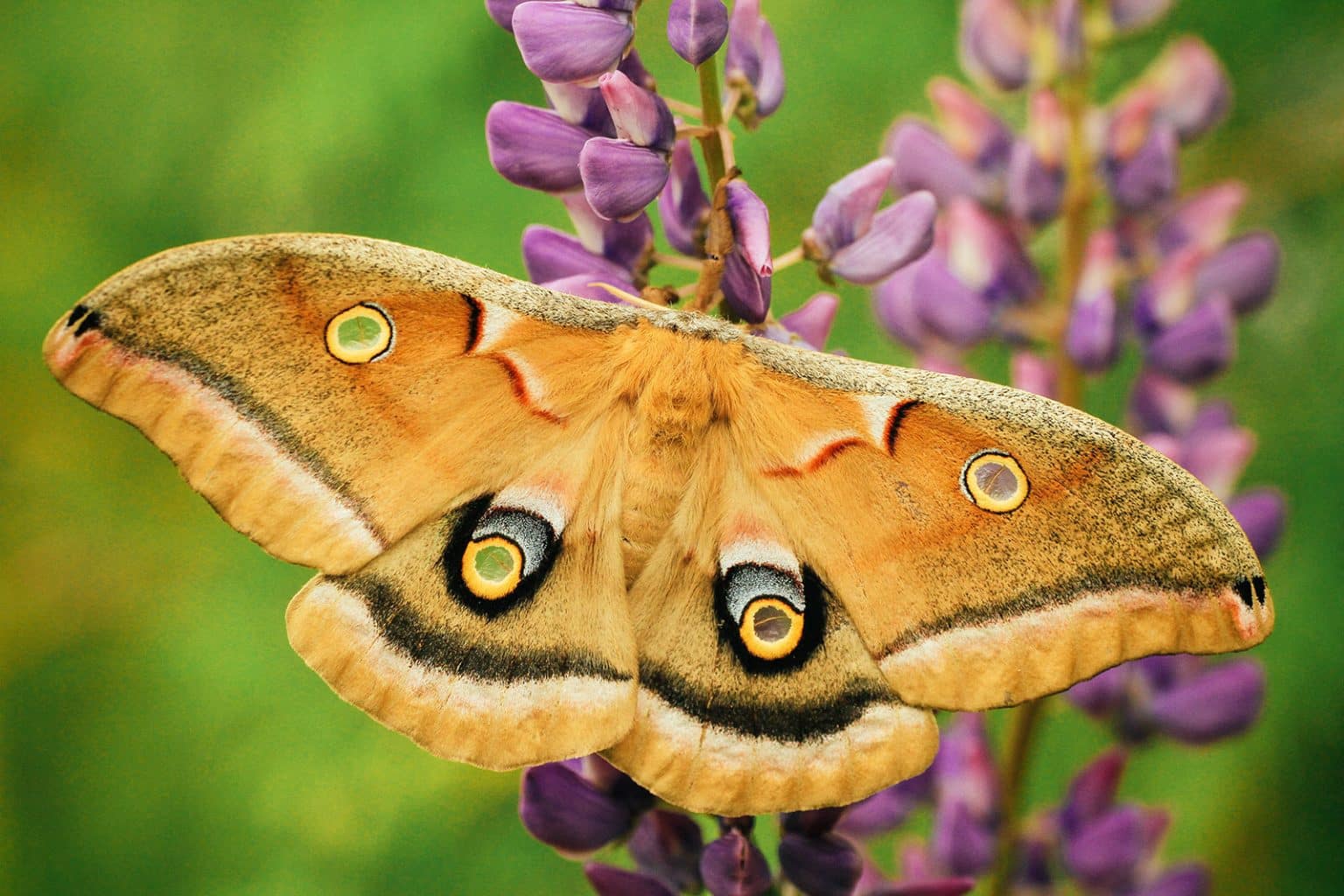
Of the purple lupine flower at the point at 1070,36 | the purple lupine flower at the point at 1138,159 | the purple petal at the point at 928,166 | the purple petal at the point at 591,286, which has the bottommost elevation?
the purple petal at the point at 591,286

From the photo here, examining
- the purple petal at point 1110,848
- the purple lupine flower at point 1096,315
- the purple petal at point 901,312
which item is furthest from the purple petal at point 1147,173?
the purple petal at point 1110,848

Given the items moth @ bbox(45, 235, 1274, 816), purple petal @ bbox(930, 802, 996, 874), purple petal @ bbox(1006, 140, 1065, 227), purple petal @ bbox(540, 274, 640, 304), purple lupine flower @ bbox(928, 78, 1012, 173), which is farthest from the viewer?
purple lupine flower @ bbox(928, 78, 1012, 173)

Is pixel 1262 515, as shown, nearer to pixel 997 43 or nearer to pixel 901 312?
pixel 901 312

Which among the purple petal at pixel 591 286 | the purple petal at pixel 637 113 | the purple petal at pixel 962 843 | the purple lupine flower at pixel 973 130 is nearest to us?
the purple petal at pixel 637 113

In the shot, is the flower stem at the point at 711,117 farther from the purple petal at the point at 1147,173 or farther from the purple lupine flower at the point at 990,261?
the purple petal at the point at 1147,173

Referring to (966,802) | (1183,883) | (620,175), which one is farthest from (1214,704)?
(620,175)

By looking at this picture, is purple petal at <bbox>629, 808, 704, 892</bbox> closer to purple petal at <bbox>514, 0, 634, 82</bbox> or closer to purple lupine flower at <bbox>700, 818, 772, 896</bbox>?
purple lupine flower at <bbox>700, 818, 772, 896</bbox>

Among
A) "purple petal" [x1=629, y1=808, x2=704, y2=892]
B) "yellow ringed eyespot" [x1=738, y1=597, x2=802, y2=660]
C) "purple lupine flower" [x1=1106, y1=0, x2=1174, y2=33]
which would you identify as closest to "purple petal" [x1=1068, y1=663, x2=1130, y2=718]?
"purple petal" [x1=629, y1=808, x2=704, y2=892]
